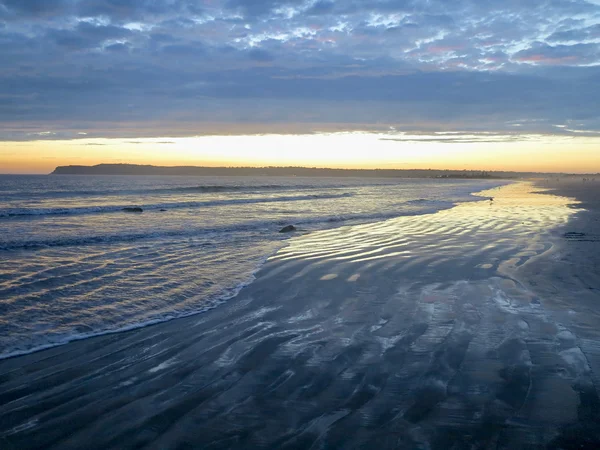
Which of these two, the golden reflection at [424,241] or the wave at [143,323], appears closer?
the wave at [143,323]

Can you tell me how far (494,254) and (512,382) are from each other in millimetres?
7966

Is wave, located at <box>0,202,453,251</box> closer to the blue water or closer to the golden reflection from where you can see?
the blue water

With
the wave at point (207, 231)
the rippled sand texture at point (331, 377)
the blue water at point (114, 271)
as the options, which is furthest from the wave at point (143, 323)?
the wave at point (207, 231)

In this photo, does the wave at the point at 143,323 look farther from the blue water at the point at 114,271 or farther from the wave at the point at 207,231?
the wave at the point at 207,231

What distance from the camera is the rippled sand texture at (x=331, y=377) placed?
3566mm

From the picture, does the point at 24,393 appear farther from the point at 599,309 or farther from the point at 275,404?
the point at 599,309

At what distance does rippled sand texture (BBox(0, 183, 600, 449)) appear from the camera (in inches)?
140

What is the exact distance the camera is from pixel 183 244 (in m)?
14.7

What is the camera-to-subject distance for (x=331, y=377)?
4.62 m

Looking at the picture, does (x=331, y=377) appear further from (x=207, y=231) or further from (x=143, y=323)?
(x=207, y=231)

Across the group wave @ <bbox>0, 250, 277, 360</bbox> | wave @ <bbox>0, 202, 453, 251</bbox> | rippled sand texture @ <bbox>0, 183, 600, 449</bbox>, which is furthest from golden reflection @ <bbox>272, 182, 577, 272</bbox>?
rippled sand texture @ <bbox>0, 183, 600, 449</bbox>

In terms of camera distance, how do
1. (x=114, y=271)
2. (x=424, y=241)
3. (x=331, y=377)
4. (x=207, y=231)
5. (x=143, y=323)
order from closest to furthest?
(x=331, y=377) → (x=143, y=323) → (x=114, y=271) → (x=424, y=241) → (x=207, y=231)

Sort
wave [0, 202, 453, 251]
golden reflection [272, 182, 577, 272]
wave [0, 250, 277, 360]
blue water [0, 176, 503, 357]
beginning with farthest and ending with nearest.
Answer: wave [0, 202, 453, 251], golden reflection [272, 182, 577, 272], blue water [0, 176, 503, 357], wave [0, 250, 277, 360]

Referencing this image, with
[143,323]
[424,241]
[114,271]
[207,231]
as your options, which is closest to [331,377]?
[143,323]
